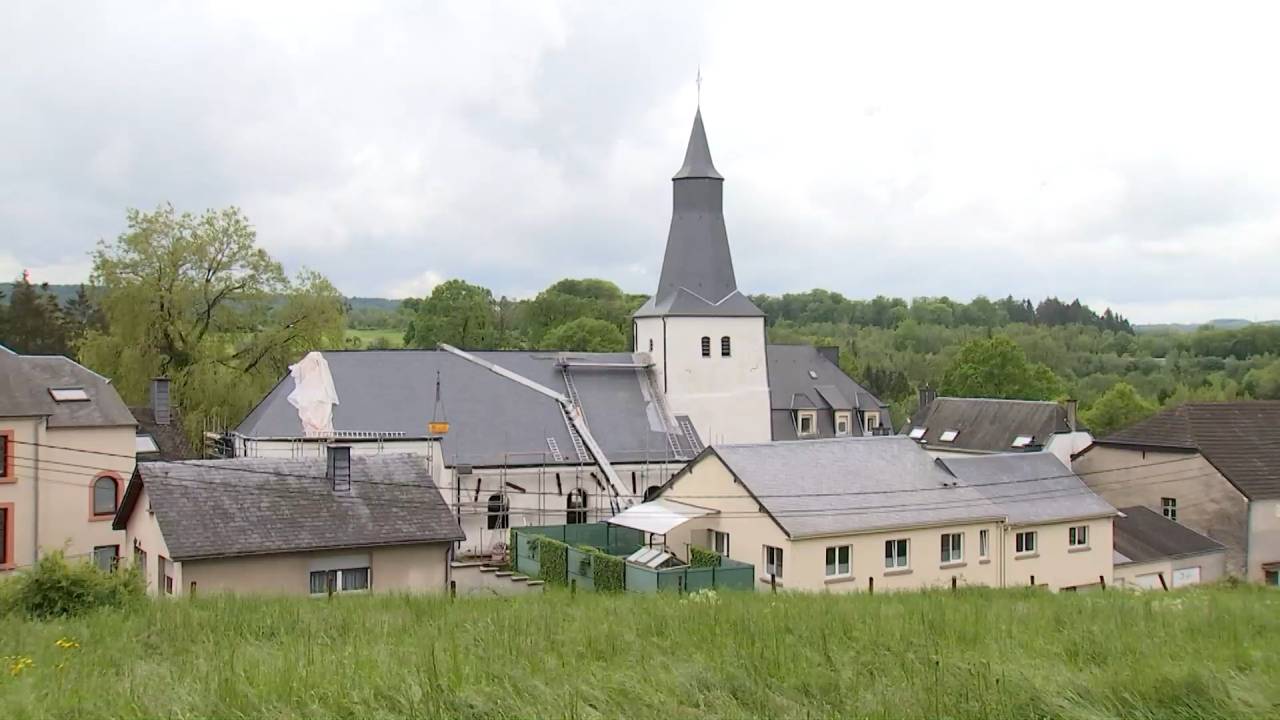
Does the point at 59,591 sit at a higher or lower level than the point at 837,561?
higher

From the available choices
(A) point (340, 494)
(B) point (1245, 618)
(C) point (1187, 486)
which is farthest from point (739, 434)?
(B) point (1245, 618)

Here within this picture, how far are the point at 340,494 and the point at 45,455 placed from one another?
39.4 ft

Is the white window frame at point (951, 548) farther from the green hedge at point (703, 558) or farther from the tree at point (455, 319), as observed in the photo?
the tree at point (455, 319)

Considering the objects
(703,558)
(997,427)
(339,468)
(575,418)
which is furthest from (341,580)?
(997,427)

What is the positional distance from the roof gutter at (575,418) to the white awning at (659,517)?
496cm

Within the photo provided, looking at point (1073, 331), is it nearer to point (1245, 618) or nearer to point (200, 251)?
point (200, 251)

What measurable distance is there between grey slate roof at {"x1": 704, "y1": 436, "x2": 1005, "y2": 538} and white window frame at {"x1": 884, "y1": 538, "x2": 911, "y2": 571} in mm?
542

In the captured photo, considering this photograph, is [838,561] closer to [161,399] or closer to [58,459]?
[58,459]

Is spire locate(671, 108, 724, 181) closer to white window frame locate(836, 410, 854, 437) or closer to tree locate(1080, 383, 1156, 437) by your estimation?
white window frame locate(836, 410, 854, 437)

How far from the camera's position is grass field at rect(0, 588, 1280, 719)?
22.9 feet

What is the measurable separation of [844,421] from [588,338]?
23028 millimetres

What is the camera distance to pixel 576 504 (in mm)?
36594

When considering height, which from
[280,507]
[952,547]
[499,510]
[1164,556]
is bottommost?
[1164,556]

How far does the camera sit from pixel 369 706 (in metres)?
7.09
